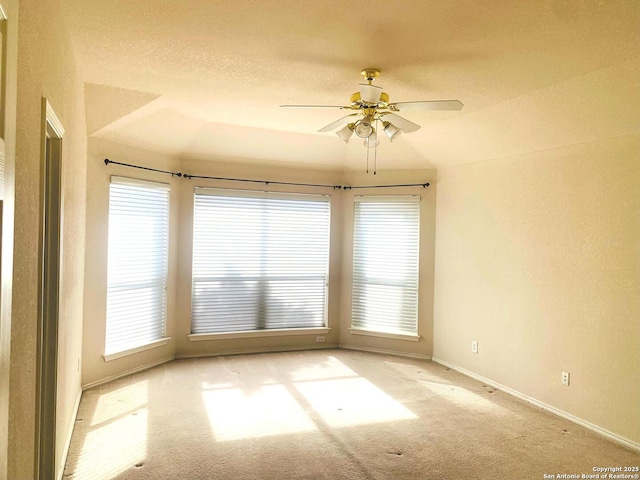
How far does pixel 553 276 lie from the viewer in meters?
4.11

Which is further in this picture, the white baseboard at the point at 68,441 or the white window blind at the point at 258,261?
the white window blind at the point at 258,261

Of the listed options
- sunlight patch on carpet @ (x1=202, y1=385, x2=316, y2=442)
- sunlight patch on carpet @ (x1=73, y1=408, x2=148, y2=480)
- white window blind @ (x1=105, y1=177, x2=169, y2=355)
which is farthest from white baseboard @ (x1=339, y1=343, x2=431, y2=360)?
sunlight patch on carpet @ (x1=73, y1=408, x2=148, y2=480)

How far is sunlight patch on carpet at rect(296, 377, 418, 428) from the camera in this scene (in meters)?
3.82

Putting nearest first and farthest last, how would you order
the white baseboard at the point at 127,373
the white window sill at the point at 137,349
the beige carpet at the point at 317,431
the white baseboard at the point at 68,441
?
1. the white baseboard at the point at 68,441
2. the beige carpet at the point at 317,431
3. the white baseboard at the point at 127,373
4. the white window sill at the point at 137,349

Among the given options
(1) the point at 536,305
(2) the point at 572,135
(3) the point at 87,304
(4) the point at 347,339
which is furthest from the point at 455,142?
(3) the point at 87,304

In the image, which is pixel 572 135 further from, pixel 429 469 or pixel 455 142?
pixel 429 469

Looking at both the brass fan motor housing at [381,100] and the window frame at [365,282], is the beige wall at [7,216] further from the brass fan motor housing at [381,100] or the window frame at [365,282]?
the window frame at [365,282]

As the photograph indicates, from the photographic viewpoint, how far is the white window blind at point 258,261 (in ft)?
18.2

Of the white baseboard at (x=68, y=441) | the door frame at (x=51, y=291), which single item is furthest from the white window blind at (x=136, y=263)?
the door frame at (x=51, y=291)

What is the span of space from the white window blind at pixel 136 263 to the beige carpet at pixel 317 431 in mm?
496

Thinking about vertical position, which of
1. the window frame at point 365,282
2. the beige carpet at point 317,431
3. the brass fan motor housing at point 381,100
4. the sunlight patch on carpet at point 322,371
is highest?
the brass fan motor housing at point 381,100

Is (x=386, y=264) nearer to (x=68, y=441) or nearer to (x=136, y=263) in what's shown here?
(x=136, y=263)

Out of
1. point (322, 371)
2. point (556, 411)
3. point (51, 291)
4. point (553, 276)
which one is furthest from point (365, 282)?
point (51, 291)

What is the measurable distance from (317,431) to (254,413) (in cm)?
62
